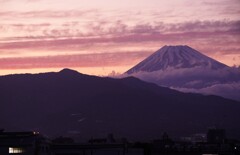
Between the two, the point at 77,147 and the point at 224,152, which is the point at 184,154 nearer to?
the point at 224,152

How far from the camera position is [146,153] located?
128 meters

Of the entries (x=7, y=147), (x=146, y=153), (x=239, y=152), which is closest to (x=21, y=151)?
(x=7, y=147)

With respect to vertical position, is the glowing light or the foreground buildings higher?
the foreground buildings

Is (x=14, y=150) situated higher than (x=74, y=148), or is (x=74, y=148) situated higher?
(x=74, y=148)

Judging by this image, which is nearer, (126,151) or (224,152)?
(126,151)

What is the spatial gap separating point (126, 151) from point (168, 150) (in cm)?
4857

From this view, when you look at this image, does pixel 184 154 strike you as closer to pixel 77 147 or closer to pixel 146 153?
pixel 77 147

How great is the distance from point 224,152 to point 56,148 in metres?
54.9

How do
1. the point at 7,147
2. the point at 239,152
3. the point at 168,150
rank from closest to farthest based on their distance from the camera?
1. the point at 7,147
2. the point at 239,152
3. the point at 168,150

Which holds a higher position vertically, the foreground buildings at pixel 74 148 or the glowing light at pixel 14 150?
the foreground buildings at pixel 74 148

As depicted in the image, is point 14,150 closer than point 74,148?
Yes

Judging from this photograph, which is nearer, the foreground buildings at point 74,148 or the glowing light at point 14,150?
the glowing light at point 14,150

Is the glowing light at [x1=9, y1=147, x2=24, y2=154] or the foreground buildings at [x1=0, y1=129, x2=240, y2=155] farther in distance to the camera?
the foreground buildings at [x1=0, y1=129, x2=240, y2=155]

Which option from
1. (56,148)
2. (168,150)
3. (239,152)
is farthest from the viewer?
(168,150)
